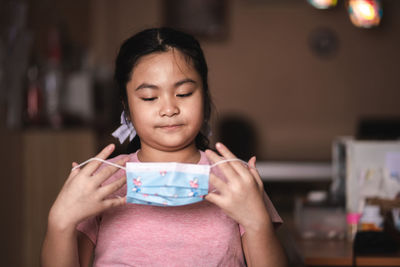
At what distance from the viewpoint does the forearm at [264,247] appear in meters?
1.29

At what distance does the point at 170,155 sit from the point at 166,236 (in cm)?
26

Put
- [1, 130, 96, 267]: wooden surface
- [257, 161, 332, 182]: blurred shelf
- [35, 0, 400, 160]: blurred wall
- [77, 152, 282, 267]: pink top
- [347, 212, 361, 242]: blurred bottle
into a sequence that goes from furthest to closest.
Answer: [35, 0, 400, 160]: blurred wall < [257, 161, 332, 182]: blurred shelf < [1, 130, 96, 267]: wooden surface < [347, 212, 361, 242]: blurred bottle < [77, 152, 282, 267]: pink top

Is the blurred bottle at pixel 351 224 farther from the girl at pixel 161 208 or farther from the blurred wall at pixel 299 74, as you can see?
the blurred wall at pixel 299 74

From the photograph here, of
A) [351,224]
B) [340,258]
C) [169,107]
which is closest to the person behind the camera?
[169,107]

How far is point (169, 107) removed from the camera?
4.57ft

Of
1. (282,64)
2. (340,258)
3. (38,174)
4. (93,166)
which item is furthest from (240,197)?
(282,64)

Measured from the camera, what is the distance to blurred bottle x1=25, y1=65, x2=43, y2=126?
350cm

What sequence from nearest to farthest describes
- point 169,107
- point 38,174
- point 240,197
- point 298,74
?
1. point 240,197
2. point 169,107
3. point 38,174
4. point 298,74

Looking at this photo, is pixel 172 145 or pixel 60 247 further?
pixel 172 145

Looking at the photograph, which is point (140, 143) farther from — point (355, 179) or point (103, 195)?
point (355, 179)

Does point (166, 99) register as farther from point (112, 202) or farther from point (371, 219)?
point (371, 219)

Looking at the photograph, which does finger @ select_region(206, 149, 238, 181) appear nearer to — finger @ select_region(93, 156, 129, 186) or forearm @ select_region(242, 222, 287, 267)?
forearm @ select_region(242, 222, 287, 267)

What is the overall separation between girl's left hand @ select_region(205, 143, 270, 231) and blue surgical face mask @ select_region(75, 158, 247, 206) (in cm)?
4

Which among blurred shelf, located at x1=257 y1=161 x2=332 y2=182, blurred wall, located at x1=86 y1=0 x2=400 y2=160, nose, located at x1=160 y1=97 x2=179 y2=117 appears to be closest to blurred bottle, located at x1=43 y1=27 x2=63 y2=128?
nose, located at x1=160 y1=97 x2=179 y2=117
